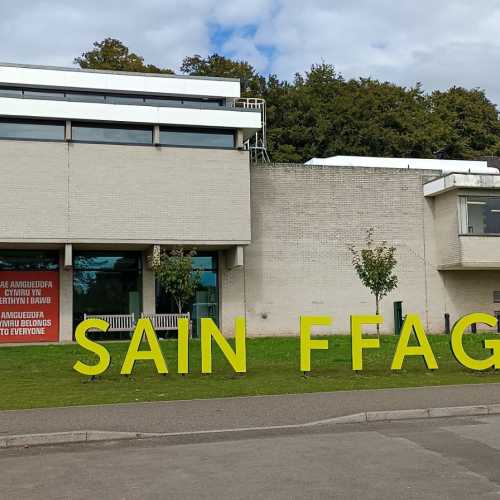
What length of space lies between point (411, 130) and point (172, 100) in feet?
79.1

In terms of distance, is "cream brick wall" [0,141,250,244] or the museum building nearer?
"cream brick wall" [0,141,250,244]

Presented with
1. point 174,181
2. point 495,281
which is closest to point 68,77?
point 174,181

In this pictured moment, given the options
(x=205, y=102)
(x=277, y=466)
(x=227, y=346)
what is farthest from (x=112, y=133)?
(x=277, y=466)

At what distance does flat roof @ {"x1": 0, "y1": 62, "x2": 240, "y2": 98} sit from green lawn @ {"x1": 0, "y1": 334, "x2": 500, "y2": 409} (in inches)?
470

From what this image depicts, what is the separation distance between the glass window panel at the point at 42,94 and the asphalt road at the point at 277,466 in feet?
65.3

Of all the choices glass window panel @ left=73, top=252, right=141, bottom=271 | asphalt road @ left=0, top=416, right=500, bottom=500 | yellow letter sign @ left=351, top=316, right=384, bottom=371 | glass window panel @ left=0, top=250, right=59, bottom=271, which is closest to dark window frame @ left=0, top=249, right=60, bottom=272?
glass window panel @ left=0, top=250, right=59, bottom=271

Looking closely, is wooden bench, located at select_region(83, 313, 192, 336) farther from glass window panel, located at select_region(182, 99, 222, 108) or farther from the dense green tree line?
the dense green tree line

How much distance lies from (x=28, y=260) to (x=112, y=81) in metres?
7.94

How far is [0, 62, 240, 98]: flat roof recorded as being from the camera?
2966 cm

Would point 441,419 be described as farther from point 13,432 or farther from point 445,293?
point 445,293

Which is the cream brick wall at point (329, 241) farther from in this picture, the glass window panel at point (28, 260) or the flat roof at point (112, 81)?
the glass window panel at point (28, 260)

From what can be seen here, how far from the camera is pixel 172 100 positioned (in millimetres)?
31188

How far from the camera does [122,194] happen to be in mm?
27797

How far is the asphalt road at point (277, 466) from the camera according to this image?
23.1 ft
